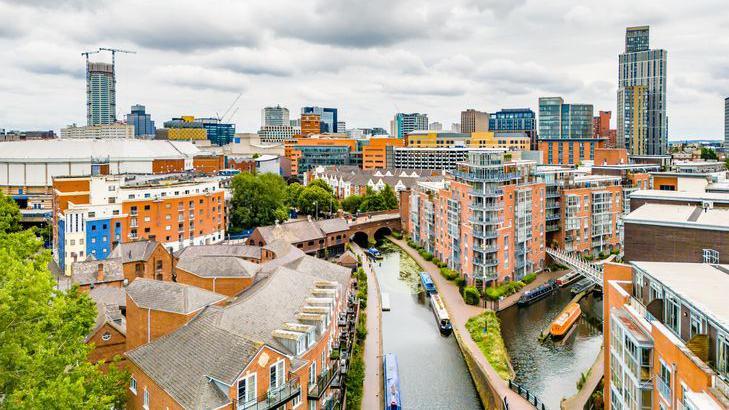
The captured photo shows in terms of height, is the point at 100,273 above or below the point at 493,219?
below

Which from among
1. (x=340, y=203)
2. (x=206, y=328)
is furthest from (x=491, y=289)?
(x=340, y=203)

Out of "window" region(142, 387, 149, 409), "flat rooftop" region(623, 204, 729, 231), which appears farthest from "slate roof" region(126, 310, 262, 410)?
"flat rooftop" region(623, 204, 729, 231)

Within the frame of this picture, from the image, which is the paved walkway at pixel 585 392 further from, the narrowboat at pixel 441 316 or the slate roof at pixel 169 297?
the slate roof at pixel 169 297

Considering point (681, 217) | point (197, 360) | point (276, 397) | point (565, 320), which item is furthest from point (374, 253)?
point (197, 360)

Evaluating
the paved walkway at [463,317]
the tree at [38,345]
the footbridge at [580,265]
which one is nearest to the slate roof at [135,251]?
the paved walkway at [463,317]

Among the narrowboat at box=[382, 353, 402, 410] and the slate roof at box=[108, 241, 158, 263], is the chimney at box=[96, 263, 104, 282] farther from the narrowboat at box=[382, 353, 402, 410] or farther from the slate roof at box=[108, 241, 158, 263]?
the narrowboat at box=[382, 353, 402, 410]

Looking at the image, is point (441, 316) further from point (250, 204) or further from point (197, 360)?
point (250, 204)
